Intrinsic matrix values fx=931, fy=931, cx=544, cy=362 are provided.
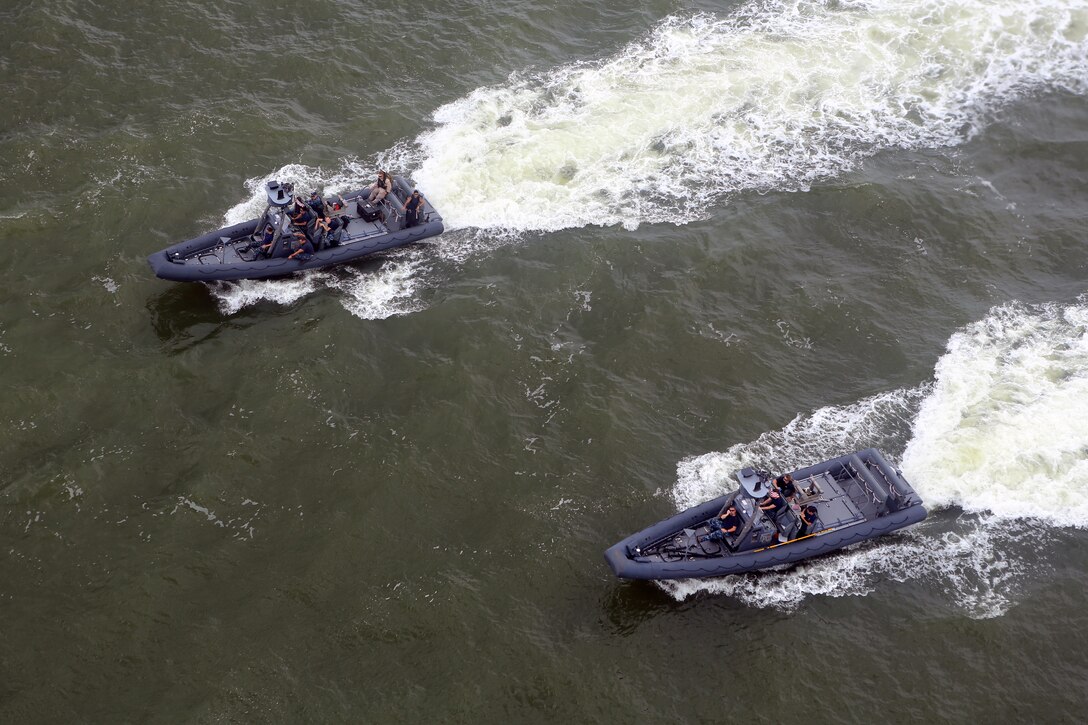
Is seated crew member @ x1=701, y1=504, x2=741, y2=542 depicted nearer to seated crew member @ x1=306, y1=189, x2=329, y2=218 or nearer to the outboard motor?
seated crew member @ x1=306, y1=189, x2=329, y2=218

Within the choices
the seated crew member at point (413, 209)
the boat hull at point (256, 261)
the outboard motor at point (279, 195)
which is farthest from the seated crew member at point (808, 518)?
the outboard motor at point (279, 195)

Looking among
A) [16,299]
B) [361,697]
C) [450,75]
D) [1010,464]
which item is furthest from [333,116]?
[1010,464]

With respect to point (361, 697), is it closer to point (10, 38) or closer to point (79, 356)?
point (79, 356)

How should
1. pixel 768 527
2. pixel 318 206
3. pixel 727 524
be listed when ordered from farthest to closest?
pixel 318 206 < pixel 768 527 < pixel 727 524

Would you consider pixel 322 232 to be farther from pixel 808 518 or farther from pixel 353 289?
pixel 808 518

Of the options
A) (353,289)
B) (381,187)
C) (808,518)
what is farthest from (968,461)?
(381,187)

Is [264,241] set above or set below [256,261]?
above
